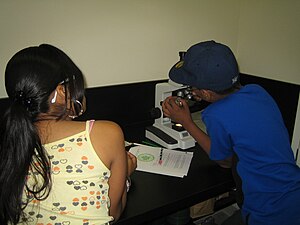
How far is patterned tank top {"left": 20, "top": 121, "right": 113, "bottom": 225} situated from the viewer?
0.80 meters

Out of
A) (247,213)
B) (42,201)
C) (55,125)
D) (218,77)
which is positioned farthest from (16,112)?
(247,213)

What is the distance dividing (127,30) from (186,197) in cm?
96

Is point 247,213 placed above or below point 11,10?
below

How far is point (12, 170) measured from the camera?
787 mm

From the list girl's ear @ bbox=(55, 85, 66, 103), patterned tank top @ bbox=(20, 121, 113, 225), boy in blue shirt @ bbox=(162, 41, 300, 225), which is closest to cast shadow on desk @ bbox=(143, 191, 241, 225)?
boy in blue shirt @ bbox=(162, 41, 300, 225)

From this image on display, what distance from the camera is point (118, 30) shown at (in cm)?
157

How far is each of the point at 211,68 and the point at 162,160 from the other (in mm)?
520

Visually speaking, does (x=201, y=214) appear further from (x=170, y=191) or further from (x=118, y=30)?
(x=118, y=30)

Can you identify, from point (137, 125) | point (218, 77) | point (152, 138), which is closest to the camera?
point (218, 77)

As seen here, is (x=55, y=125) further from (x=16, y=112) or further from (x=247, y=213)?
(x=247, y=213)

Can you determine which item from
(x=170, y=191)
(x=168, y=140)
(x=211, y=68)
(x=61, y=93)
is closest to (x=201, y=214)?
(x=168, y=140)

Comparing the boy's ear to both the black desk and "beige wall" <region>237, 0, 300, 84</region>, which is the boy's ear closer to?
the black desk

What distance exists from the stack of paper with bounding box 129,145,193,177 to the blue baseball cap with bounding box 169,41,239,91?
0.41 meters

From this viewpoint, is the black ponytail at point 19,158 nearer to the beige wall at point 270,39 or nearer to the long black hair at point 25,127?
the long black hair at point 25,127
